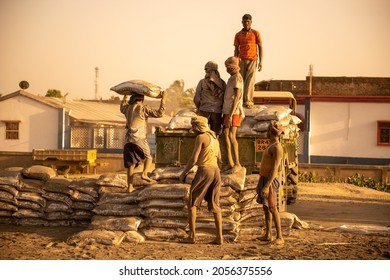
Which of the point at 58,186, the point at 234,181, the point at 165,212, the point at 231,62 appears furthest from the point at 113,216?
the point at 231,62

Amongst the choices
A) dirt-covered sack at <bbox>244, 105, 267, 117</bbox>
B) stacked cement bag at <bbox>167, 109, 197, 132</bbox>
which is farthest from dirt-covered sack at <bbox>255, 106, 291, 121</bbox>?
stacked cement bag at <bbox>167, 109, 197, 132</bbox>

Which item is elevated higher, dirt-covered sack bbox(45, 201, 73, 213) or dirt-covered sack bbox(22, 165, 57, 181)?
dirt-covered sack bbox(22, 165, 57, 181)

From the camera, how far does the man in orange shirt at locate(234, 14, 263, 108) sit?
460 inches

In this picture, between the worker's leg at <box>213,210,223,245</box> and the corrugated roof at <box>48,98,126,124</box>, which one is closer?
the worker's leg at <box>213,210,223,245</box>

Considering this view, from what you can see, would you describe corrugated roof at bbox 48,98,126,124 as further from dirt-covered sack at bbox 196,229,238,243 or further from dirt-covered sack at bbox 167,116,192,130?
dirt-covered sack at bbox 196,229,238,243

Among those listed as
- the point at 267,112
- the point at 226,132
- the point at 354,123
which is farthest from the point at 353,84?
the point at 226,132

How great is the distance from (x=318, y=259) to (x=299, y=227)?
2.38m

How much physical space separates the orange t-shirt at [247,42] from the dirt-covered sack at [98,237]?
4.50 metres

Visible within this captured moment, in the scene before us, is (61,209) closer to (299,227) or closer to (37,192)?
(37,192)

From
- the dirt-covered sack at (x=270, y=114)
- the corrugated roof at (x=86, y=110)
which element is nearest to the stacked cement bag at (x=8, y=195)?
the dirt-covered sack at (x=270, y=114)

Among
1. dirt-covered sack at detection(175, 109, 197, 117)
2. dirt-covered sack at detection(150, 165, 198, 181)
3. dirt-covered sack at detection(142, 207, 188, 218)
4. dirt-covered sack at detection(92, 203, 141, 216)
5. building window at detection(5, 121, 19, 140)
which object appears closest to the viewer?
dirt-covered sack at detection(142, 207, 188, 218)

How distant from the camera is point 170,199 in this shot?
9219 millimetres

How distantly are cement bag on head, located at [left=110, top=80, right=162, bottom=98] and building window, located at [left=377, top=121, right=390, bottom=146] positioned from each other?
15374 mm
